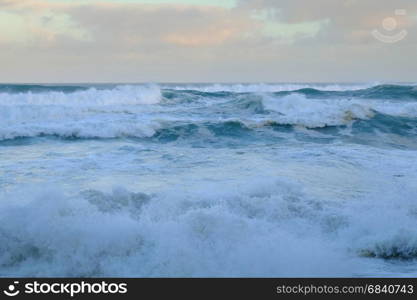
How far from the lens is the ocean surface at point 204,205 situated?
4.35 meters

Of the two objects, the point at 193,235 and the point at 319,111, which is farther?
the point at 319,111

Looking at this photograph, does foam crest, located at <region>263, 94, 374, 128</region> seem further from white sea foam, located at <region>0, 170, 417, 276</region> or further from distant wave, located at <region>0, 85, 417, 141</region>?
white sea foam, located at <region>0, 170, 417, 276</region>

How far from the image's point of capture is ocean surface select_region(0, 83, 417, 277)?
4352mm

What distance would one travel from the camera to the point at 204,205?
591 centimetres

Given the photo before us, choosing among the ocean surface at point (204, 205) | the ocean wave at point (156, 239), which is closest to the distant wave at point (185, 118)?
the ocean surface at point (204, 205)

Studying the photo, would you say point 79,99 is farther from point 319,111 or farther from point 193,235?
point 193,235

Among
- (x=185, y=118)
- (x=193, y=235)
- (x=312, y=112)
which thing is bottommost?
(x=193, y=235)

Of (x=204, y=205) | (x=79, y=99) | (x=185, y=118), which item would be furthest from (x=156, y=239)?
(x=79, y=99)

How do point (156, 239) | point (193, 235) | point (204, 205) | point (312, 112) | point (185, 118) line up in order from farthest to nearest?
1. point (312, 112)
2. point (185, 118)
3. point (204, 205)
4. point (193, 235)
5. point (156, 239)

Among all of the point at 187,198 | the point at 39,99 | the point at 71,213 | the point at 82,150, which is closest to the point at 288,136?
the point at 82,150

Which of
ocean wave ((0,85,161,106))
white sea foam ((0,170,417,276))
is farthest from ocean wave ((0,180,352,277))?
ocean wave ((0,85,161,106))

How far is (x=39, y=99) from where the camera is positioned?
26.4 metres

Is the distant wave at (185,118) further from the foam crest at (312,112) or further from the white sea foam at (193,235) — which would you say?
the white sea foam at (193,235)

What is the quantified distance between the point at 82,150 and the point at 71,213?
238 inches
